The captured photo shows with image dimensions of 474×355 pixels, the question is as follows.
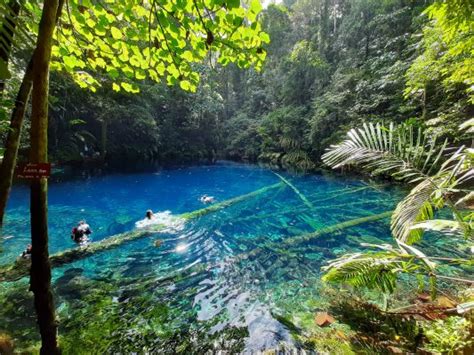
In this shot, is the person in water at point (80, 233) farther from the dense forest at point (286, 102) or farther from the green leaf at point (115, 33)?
the dense forest at point (286, 102)

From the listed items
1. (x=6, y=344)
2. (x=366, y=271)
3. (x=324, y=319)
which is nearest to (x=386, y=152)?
(x=366, y=271)

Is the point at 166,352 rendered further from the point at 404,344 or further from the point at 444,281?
the point at 444,281

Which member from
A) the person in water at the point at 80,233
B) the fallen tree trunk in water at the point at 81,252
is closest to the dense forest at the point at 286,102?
the person in water at the point at 80,233

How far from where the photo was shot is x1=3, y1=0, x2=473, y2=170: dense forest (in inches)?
571

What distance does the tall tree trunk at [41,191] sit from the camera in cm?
184

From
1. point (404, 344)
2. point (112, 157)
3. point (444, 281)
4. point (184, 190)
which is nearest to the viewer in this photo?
point (404, 344)

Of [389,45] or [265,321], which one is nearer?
[265,321]

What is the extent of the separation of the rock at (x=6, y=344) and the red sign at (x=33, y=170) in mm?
2339

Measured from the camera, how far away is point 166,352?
10.8ft

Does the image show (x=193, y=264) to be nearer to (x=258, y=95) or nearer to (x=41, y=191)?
(x=41, y=191)

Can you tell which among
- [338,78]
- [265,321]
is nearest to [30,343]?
[265,321]

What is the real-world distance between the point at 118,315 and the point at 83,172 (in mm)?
16448

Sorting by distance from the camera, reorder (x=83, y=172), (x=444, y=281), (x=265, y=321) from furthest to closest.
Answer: (x=83, y=172)
(x=444, y=281)
(x=265, y=321)

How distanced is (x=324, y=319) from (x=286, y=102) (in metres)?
23.2
